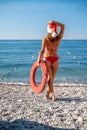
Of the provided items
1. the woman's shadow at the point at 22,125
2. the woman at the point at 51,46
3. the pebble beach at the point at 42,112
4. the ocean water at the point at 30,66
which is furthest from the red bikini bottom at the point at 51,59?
the ocean water at the point at 30,66

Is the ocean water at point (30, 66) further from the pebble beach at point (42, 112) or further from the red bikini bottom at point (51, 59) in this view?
the red bikini bottom at point (51, 59)

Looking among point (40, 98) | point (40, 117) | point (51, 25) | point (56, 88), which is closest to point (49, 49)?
point (51, 25)

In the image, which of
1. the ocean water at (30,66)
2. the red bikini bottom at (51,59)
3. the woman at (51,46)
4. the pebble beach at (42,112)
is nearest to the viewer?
the pebble beach at (42,112)

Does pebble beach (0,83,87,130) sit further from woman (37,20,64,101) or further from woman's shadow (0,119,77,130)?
woman (37,20,64,101)

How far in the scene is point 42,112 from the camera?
8523 mm

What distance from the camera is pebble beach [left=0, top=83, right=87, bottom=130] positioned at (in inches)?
300

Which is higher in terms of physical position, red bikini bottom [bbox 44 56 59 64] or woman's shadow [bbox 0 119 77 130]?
red bikini bottom [bbox 44 56 59 64]

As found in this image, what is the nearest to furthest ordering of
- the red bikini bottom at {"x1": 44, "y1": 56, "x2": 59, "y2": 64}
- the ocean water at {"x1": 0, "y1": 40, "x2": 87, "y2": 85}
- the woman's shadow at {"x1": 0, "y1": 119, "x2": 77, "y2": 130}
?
the woman's shadow at {"x1": 0, "y1": 119, "x2": 77, "y2": 130}
the red bikini bottom at {"x1": 44, "y1": 56, "x2": 59, "y2": 64}
the ocean water at {"x1": 0, "y1": 40, "x2": 87, "y2": 85}

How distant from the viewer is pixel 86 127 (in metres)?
7.66

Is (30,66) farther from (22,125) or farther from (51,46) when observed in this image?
(22,125)

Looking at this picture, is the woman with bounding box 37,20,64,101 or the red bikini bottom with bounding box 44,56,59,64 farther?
the red bikini bottom with bounding box 44,56,59,64

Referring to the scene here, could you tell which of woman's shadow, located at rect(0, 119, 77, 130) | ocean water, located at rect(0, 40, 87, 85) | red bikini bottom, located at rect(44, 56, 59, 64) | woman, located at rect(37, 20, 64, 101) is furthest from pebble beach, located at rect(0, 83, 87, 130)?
ocean water, located at rect(0, 40, 87, 85)

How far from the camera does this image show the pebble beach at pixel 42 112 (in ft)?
25.0

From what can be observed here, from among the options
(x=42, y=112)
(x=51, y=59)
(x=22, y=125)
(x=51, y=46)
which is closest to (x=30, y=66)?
(x=51, y=59)
